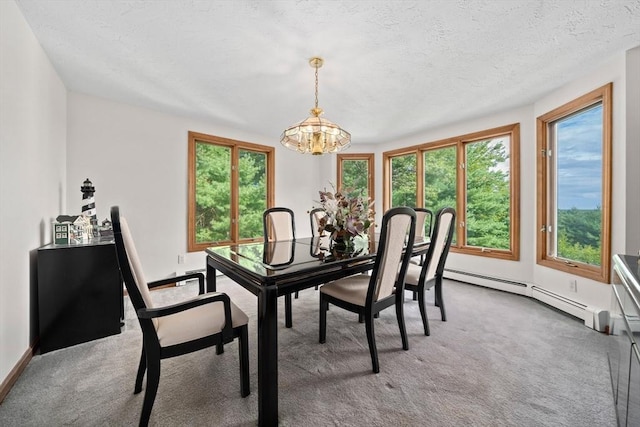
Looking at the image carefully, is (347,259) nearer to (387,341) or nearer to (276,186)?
(387,341)

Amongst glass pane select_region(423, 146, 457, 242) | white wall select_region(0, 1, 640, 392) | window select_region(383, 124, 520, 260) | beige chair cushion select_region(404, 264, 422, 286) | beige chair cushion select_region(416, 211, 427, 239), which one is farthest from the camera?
glass pane select_region(423, 146, 457, 242)

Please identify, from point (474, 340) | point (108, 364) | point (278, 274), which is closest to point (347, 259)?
point (278, 274)

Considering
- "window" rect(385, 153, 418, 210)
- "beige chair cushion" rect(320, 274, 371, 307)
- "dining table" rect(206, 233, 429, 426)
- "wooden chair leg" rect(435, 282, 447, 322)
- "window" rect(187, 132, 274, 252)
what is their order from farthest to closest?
"window" rect(385, 153, 418, 210), "window" rect(187, 132, 274, 252), "wooden chair leg" rect(435, 282, 447, 322), "beige chair cushion" rect(320, 274, 371, 307), "dining table" rect(206, 233, 429, 426)

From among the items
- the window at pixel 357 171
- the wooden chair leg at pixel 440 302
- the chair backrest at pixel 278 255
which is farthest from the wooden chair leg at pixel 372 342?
the window at pixel 357 171

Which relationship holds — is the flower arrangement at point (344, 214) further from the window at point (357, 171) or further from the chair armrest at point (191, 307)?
the window at point (357, 171)

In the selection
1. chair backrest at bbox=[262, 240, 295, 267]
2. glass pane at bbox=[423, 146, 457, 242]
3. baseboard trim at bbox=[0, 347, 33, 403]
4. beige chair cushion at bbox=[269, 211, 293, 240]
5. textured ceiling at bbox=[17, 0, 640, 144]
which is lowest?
baseboard trim at bbox=[0, 347, 33, 403]

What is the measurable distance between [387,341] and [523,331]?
131 centimetres

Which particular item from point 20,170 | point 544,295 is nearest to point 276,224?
point 20,170

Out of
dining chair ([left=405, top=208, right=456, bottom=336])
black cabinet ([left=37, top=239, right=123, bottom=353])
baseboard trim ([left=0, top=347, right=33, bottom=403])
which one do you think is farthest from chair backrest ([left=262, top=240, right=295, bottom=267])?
baseboard trim ([left=0, top=347, right=33, bottom=403])

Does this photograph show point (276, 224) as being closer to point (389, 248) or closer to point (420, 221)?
point (389, 248)

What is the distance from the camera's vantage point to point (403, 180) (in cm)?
484

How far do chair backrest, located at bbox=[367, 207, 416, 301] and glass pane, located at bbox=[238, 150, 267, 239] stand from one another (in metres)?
3.14

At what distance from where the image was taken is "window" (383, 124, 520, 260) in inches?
138

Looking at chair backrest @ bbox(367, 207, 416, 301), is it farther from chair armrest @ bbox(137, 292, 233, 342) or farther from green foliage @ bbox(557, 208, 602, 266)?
green foliage @ bbox(557, 208, 602, 266)
